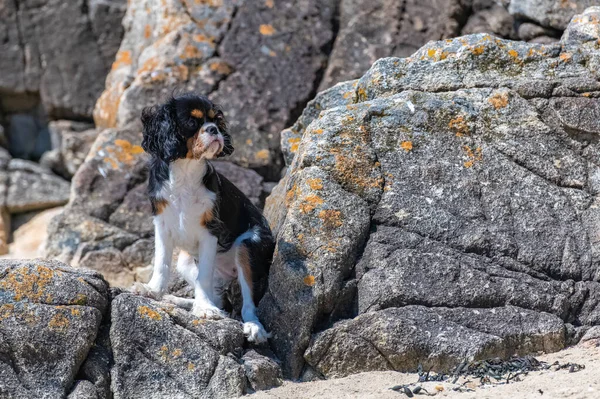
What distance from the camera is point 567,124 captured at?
7.00 m

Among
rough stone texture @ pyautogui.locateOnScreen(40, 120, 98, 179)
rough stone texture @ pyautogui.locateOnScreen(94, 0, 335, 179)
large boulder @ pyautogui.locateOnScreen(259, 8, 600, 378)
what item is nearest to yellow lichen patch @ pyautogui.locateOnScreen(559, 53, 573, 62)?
large boulder @ pyautogui.locateOnScreen(259, 8, 600, 378)

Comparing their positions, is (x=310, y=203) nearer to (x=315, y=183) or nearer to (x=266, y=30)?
(x=315, y=183)

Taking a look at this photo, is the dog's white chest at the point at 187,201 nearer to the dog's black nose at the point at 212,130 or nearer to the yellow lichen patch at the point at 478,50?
the dog's black nose at the point at 212,130

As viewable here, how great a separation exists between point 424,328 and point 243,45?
6250 mm

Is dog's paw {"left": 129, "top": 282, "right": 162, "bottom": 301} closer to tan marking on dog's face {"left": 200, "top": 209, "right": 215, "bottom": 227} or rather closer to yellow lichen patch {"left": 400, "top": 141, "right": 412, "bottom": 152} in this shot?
tan marking on dog's face {"left": 200, "top": 209, "right": 215, "bottom": 227}

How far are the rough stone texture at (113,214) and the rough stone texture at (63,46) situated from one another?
178 inches

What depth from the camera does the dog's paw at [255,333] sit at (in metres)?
6.27

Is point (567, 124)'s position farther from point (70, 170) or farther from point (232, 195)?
point (70, 170)

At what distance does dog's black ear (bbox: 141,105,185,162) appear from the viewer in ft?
22.0

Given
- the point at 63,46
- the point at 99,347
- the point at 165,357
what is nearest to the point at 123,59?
the point at 63,46

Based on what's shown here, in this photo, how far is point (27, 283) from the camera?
226 inches

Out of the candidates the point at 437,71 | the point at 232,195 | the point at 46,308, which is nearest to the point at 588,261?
the point at 437,71

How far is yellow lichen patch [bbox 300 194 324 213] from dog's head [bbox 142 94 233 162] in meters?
0.74

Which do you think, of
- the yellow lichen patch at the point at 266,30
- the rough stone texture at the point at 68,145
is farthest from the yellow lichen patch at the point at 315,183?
the rough stone texture at the point at 68,145
